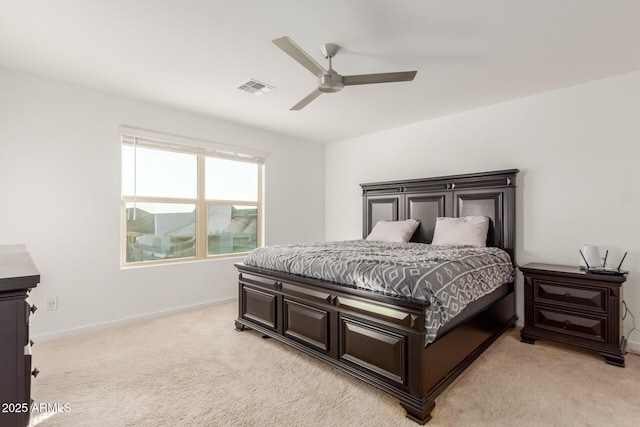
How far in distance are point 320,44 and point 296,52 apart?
497 millimetres

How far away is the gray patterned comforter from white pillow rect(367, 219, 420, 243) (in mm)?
1025

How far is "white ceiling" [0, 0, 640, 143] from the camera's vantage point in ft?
6.39

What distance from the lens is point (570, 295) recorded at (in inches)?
105

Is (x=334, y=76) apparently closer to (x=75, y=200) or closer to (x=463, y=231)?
(x=463, y=231)

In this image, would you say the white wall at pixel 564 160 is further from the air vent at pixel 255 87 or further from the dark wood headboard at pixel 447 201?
the air vent at pixel 255 87

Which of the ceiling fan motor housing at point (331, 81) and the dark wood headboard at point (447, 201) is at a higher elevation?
the ceiling fan motor housing at point (331, 81)

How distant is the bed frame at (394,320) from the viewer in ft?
5.99

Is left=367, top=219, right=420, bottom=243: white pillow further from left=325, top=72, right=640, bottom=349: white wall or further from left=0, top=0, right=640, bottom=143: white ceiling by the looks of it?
left=0, top=0, right=640, bottom=143: white ceiling

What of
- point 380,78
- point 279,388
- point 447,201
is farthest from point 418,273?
point 447,201

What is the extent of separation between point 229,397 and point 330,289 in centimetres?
95

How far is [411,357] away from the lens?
1812 millimetres

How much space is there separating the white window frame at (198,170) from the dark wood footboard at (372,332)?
1.40 m

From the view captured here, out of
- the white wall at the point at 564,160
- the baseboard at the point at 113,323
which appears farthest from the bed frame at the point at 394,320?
the baseboard at the point at 113,323

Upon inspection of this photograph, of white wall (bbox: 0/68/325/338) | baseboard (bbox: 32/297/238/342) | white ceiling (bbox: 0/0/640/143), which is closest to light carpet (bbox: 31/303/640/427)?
baseboard (bbox: 32/297/238/342)
